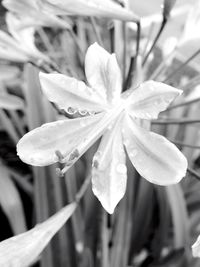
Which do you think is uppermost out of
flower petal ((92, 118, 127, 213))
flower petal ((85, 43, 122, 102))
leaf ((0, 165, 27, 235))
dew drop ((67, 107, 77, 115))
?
flower petal ((85, 43, 122, 102))

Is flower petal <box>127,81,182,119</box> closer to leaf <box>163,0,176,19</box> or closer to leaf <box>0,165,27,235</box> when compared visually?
leaf <box>163,0,176,19</box>

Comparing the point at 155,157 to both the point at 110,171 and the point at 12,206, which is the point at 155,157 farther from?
the point at 12,206

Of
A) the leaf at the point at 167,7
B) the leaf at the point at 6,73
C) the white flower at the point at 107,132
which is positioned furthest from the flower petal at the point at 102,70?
the leaf at the point at 6,73

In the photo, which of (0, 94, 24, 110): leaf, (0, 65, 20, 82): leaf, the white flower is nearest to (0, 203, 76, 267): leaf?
the white flower

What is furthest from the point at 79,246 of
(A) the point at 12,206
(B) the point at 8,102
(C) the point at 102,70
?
(C) the point at 102,70

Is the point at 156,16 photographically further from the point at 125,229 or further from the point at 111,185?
the point at 111,185

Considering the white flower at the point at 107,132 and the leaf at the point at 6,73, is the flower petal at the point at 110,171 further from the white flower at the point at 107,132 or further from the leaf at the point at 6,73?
the leaf at the point at 6,73

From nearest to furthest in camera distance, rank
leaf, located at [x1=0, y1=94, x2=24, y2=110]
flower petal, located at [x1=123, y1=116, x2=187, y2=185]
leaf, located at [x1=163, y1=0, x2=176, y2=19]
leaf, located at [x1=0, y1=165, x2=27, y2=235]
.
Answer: flower petal, located at [x1=123, y1=116, x2=187, y2=185]
leaf, located at [x1=163, y1=0, x2=176, y2=19]
leaf, located at [x1=0, y1=94, x2=24, y2=110]
leaf, located at [x1=0, y1=165, x2=27, y2=235]
